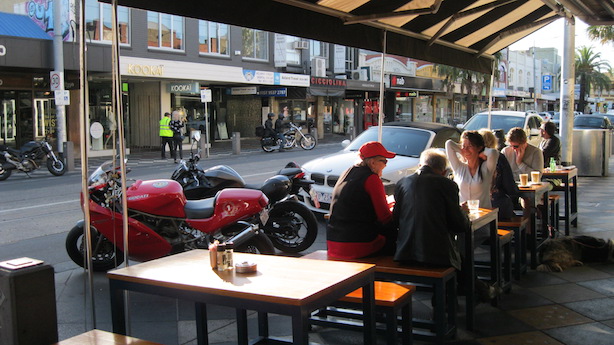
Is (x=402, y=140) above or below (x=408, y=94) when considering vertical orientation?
below

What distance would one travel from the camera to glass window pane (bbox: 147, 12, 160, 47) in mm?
26566

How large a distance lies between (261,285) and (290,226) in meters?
4.61

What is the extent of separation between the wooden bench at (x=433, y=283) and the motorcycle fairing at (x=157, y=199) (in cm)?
216

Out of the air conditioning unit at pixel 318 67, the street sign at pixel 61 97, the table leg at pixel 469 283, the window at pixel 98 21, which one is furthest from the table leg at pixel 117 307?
the air conditioning unit at pixel 318 67

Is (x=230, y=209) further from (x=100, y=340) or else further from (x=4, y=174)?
(x=4, y=174)

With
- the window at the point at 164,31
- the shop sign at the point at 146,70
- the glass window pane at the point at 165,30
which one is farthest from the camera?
the glass window pane at the point at 165,30

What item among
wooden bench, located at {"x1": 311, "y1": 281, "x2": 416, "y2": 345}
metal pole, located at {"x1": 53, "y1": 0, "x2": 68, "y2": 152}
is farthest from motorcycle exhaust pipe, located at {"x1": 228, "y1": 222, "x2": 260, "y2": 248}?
metal pole, located at {"x1": 53, "y1": 0, "x2": 68, "y2": 152}

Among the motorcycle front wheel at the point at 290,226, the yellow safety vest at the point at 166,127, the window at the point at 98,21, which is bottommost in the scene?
the motorcycle front wheel at the point at 290,226

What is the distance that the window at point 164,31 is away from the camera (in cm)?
2672

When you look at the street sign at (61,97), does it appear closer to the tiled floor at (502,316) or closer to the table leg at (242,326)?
the tiled floor at (502,316)

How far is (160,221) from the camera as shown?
6.55m

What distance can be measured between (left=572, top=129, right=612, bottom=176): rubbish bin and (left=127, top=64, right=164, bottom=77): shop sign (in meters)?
16.7

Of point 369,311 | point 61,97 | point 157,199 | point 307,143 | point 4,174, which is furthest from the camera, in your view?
point 307,143

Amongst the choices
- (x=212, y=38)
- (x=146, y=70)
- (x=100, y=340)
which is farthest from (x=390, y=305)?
(x=212, y=38)
